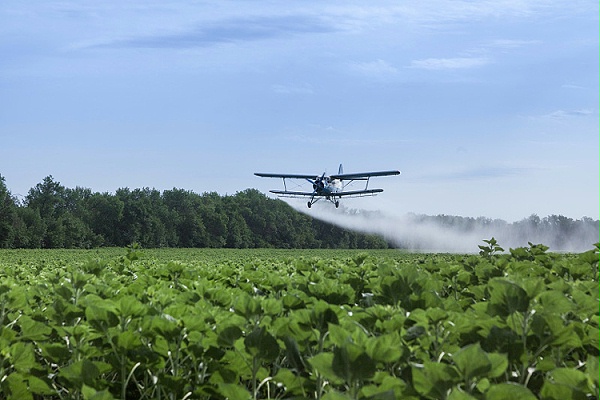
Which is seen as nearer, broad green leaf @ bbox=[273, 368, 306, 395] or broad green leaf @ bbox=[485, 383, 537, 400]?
broad green leaf @ bbox=[485, 383, 537, 400]

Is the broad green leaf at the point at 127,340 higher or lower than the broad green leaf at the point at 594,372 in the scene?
lower

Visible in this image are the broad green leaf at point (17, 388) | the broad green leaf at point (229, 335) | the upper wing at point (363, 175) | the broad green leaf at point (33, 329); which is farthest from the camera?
the upper wing at point (363, 175)

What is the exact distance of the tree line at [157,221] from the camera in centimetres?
9369

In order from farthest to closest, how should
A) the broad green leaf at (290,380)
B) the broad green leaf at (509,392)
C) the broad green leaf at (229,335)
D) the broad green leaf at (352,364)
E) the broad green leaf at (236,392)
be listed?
the broad green leaf at (229,335) → the broad green leaf at (290,380) → the broad green leaf at (236,392) → the broad green leaf at (352,364) → the broad green leaf at (509,392)

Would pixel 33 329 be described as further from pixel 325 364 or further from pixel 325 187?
pixel 325 187

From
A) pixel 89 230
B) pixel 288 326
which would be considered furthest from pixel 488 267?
pixel 89 230

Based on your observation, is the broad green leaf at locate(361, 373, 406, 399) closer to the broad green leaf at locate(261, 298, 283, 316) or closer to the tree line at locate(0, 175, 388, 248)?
the broad green leaf at locate(261, 298, 283, 316)

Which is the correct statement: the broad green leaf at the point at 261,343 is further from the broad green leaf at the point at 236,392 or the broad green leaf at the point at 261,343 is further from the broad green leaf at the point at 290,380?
the broad green leaf at the point at 236,392

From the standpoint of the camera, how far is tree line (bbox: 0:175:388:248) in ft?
307

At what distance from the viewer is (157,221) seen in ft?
362

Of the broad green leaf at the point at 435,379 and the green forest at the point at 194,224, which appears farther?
the green forest at the point at 194,224

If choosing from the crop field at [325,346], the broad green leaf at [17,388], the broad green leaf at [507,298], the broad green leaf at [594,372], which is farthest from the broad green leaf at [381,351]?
the broad green leaf at [17,388]

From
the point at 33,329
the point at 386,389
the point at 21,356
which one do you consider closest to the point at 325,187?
the point at 33,329

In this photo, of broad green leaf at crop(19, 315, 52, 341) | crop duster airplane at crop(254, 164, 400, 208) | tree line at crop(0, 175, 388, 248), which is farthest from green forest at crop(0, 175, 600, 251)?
broad green leaf at crop(19, 315, 52, 341)
